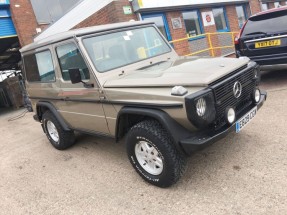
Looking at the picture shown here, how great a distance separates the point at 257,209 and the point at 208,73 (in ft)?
4.62

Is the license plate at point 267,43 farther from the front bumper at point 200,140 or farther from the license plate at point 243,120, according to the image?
the front bumper at point 200,140

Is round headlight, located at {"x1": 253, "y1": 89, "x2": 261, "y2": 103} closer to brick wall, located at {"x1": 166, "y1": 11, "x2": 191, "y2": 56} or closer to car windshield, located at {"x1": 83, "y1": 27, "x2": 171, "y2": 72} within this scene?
car windshield, located at {"x1": 83, "y1": 27, "x2": 171, "y2": 72}

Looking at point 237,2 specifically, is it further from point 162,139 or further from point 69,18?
point 162,139

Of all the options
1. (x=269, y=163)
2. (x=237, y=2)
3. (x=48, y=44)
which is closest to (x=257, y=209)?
(x=269, y=163)

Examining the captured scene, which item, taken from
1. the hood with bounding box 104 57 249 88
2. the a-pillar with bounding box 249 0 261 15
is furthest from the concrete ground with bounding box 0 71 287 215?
the a-pillar with bounding box 249 0 261 15

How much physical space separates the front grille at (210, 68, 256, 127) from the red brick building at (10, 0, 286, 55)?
646 cm

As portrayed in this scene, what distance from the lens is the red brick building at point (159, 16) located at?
9.68m

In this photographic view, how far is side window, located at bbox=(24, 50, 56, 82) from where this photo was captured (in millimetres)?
4566

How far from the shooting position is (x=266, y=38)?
19.6 feet

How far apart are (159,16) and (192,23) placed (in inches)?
74.6

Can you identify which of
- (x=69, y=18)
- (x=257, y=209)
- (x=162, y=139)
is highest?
(x=69, y=18)

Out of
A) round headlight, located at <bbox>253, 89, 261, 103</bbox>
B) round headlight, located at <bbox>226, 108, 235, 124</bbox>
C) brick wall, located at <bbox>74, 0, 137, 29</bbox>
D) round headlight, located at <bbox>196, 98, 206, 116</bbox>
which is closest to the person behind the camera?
round headlight, located at <bbox>196, 98, 206, 116</bbox>

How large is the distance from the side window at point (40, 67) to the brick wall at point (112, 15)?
449 centimetres

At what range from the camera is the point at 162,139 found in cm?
303
